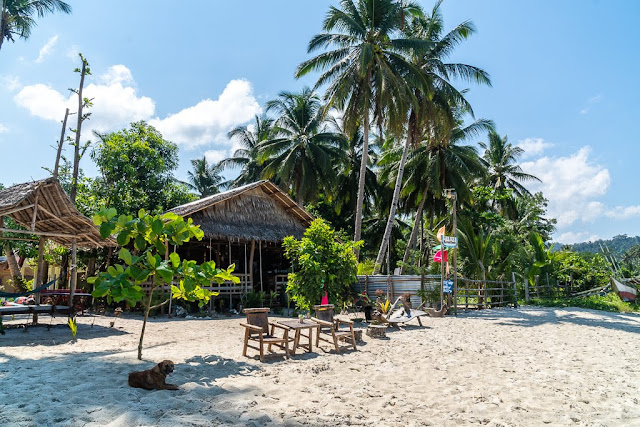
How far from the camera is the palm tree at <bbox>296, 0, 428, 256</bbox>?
50.0 feet

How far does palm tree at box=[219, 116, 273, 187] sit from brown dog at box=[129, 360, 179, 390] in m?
22.8

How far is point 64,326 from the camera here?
9.01 meters

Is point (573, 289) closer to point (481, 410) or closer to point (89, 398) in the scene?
point (481, 410)

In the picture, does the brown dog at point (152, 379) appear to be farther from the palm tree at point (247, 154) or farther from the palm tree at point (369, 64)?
the palm tree at point (247, 154)

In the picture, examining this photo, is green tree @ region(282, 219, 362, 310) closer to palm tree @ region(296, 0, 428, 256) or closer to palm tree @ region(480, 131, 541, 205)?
palm tree @ region(296, 0, 428, 256)

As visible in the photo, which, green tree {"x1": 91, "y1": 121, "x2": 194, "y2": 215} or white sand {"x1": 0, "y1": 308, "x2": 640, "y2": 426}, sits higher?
green tree {"x1": 91, "y1": 121, "x2": 194, "y2": 215}

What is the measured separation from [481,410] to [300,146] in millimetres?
18940

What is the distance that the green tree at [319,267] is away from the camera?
927 centimetres

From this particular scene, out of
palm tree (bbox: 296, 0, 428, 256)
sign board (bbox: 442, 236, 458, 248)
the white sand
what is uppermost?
palm tree (bbox: 296, 0, 428, 256)

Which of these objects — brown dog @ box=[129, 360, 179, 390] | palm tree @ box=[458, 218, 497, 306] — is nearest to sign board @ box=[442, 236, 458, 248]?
palm tree @ box=[458, 218, 497, 306]

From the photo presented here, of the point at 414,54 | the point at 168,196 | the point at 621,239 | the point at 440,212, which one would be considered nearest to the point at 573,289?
the point at 440,212

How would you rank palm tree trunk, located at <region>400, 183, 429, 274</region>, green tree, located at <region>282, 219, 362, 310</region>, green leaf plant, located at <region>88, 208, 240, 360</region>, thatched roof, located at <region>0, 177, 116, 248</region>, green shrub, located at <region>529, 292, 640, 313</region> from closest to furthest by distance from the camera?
1. green leaf plant, located at <region>88, 208, 240, 360</region>
2. thatched roof, located at <region>0, 177, 116, 248</region>
3. green tree, located at <region>282, 219, 362, 310</region>
4. green shrub, located at <region>529, 292, 640, 313</region>
5. palm tree trunk, located at <region>400, 183, 429, 274</region>

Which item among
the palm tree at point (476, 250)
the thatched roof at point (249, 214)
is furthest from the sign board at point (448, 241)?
the thatched roof at point (249, 214)

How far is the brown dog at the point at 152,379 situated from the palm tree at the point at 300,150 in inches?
673
